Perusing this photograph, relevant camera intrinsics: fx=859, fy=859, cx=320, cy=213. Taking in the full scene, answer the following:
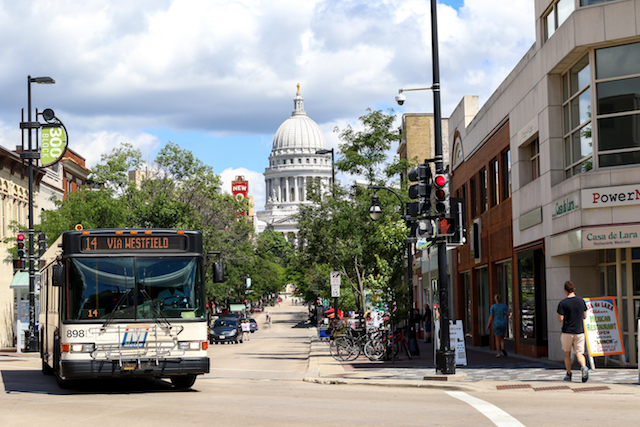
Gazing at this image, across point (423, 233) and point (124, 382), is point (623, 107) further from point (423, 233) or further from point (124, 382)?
point (124, 382)

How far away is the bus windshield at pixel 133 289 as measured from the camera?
14.7 metres

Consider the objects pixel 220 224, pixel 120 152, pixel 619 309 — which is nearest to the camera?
pixel 619 309

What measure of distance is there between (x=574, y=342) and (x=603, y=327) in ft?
6.23

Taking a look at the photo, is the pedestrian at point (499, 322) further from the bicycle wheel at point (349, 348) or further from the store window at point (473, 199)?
the store window at point (473, 199)

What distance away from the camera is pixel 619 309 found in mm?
18609

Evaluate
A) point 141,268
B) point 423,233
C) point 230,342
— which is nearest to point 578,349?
point 423,233

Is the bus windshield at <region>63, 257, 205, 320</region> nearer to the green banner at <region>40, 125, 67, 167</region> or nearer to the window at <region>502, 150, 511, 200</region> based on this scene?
the window at <region>502, 150, 511, 200</region>

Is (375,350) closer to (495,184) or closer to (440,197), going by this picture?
(495,184)

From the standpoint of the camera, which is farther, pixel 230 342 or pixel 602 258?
pixel 230 342

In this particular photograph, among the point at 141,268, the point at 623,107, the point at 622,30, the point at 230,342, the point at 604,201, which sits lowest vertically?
the point at 230,342

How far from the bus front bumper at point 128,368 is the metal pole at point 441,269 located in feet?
16.1

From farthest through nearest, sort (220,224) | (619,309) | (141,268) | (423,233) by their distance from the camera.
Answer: (220,224)
(619,309)
(423,233)
(141,268)

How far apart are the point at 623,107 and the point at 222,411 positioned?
1111cm

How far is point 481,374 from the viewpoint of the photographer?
1831cm
